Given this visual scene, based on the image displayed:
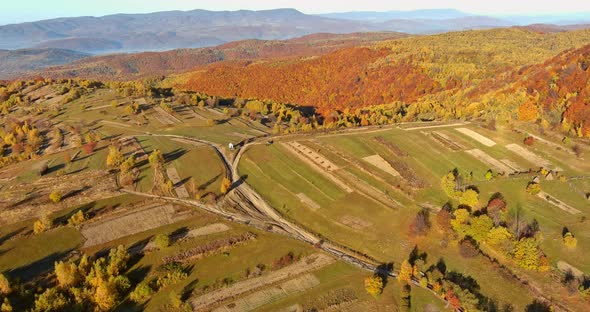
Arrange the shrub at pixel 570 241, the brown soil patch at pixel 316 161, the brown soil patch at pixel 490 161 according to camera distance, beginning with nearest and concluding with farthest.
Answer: the shrub at pixel 570 241
the brown soil patch at pixel 316 161
the brown soil patch at pixel 490 161

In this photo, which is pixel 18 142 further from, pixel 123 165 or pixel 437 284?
pixel 437 284

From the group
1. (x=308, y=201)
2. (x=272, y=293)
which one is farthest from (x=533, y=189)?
(x=272, y=293)

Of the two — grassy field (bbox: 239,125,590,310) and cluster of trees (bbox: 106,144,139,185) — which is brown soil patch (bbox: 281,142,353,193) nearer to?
grassy field (bbox: 239,125,590,310)

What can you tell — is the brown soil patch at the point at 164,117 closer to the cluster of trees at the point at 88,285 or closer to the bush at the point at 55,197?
the bush at the point at 55,197

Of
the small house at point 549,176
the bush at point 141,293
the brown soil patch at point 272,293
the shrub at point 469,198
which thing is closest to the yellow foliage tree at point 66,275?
the bush at point 141,293

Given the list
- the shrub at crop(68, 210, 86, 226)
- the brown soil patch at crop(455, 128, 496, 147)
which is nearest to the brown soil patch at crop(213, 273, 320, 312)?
the shrub at crop(68, 210, 86, 226)

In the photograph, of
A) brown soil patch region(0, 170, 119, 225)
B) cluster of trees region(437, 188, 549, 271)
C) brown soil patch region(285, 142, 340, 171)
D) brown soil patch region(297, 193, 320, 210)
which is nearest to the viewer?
cluster of trees region(437, 188, 549, 271)
